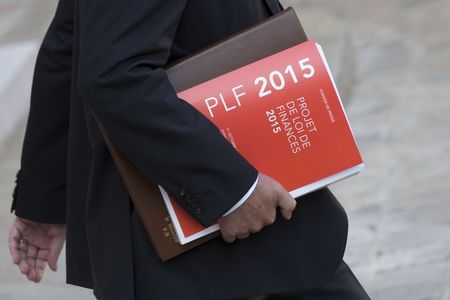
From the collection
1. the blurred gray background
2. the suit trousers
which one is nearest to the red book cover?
the suit trousers

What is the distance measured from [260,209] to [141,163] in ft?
0.76

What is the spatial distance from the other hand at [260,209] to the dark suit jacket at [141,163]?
31mm

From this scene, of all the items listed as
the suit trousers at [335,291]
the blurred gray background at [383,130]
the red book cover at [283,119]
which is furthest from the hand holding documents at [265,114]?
the blurred gray background at [383,130]

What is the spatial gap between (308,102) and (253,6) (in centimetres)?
25

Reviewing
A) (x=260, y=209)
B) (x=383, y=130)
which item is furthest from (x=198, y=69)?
(x=383, y=130)

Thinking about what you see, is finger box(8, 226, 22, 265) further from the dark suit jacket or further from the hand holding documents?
the hand holding documents

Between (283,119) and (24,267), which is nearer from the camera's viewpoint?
(283,119)

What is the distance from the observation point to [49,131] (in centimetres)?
224

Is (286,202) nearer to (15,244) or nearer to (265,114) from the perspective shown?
(265,114)

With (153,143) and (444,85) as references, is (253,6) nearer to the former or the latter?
(153,143)

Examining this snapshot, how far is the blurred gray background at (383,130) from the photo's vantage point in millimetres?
3953

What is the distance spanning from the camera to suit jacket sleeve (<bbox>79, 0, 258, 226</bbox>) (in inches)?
68.4

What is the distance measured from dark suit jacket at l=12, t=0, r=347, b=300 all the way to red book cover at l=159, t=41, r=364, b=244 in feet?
0.21

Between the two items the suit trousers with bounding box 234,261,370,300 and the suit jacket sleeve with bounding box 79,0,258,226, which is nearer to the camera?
the suit jacket sleeve with bounding box 79,0,258,226
